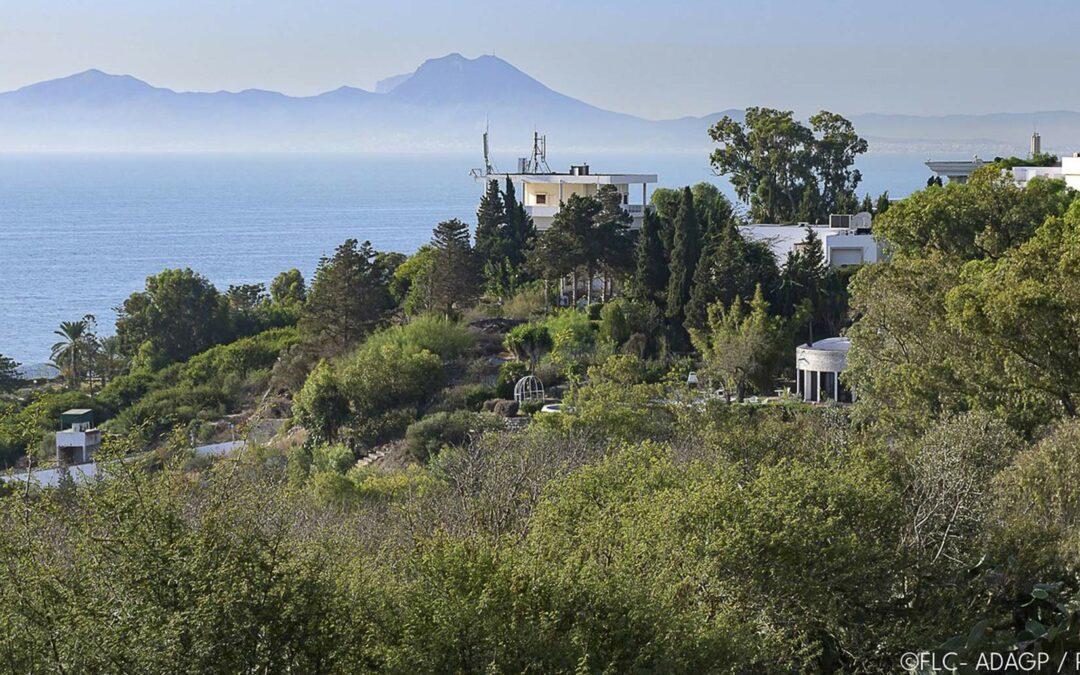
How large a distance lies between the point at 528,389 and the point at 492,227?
10.8 m

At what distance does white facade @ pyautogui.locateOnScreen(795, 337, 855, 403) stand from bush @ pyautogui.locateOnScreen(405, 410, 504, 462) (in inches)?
267

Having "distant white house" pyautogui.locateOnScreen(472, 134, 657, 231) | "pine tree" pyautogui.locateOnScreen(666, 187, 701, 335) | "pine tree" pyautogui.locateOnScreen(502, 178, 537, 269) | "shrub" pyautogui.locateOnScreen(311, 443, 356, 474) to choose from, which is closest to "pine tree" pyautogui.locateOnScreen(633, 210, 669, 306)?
"pine tree" pyautogui.locateOnScreen(666, 187, 701, 335)

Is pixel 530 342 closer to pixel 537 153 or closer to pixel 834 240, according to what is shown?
pixel 834 240

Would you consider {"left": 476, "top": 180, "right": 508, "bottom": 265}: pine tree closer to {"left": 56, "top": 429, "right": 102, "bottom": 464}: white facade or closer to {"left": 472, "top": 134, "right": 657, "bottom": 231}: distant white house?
{"left": 472, "top": 134, "right": 657, "bottom": 231}: distant white house

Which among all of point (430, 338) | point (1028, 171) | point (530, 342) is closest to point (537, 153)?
point (530, 342)

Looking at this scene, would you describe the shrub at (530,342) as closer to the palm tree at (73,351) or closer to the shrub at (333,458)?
the shrub at (333,458)

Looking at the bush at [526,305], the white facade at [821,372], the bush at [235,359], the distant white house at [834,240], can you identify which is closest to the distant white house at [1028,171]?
the distant white house at [834,240]

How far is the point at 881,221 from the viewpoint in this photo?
1062 inches

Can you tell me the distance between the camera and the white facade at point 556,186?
4478 centimetres

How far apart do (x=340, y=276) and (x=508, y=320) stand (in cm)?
450

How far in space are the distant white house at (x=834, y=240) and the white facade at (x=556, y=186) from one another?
7.27m

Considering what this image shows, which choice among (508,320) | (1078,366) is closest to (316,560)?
(1078,366)

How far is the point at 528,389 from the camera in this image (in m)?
31.8

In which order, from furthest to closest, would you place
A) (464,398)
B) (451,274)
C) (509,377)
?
(451,274) → (509,377) → (464,398)
